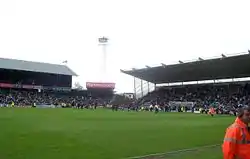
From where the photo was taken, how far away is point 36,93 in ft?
293

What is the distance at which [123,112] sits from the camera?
182 feet

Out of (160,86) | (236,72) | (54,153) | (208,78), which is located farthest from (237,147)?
(160,86)

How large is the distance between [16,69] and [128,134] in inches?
2806

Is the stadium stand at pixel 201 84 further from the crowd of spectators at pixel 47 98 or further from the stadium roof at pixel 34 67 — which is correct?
the stadium roof at pixel 34 67

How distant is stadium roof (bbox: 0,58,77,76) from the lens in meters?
88.4

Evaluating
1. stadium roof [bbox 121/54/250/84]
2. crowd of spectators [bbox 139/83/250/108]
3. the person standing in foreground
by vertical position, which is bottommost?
the person standing in foreground

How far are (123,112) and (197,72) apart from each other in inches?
862

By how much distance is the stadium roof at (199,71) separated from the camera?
6172 centimetres

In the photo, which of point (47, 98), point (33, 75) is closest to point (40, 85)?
point (33, 75)

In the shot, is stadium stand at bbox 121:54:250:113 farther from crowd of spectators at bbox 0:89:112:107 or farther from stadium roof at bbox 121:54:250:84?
crowd of spectators at bbox 0:89:112:107

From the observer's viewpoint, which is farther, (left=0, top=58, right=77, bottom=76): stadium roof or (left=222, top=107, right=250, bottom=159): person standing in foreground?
(left=0, top=58, right=77, bottom=76): stadium roof

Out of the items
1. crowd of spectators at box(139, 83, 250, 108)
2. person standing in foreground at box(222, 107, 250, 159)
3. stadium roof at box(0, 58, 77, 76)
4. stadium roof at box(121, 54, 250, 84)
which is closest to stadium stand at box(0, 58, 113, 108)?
stadium roof at box(0, 58, 77, 76)

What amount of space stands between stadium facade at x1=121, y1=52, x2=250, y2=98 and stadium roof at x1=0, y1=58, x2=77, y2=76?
746 inches

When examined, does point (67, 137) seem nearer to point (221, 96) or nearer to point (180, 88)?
point (221, 96)
